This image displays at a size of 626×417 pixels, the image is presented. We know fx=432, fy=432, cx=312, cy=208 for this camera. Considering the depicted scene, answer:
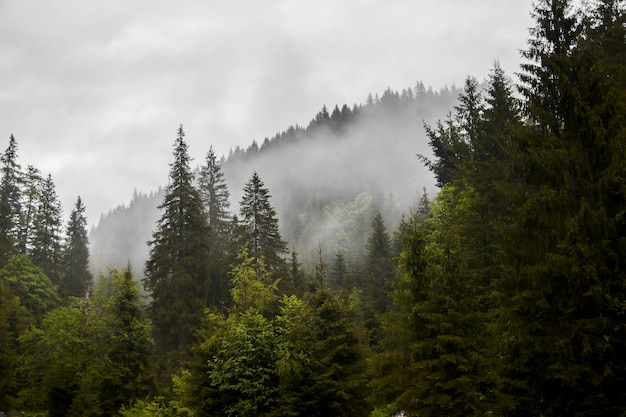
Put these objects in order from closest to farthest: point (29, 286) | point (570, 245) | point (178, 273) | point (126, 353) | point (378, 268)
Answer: point (570, 245) < point (126, 353) < point (178, 273) < point (29, 286) < point (378, 268)

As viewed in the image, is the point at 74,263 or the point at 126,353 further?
the point at 74,263

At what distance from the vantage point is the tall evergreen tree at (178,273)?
106ft

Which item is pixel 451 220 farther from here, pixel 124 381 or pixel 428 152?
pixel 428 152

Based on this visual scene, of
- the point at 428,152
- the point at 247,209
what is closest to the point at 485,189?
the point at 247,209

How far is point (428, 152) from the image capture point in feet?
578

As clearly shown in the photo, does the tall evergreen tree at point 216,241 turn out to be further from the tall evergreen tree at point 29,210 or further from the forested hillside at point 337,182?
the forested hillside at point 337,182

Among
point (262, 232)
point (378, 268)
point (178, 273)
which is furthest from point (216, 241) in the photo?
point (378, 268)

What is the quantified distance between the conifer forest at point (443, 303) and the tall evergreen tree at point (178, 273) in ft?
0.56

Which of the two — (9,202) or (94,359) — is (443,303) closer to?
(94,359)

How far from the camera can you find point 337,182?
145125mm

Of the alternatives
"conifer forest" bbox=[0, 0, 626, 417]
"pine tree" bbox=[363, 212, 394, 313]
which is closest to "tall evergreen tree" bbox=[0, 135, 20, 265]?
"conifer forest" bbox=[0, 0, 626, 417]

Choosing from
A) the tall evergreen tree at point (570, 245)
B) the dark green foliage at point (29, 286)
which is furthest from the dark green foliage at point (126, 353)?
the tall evergreen tree at point (570, 245)

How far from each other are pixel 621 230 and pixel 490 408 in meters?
6.10

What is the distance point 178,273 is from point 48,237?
2502cm
